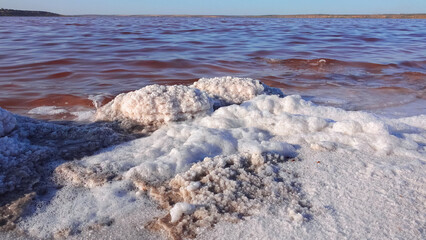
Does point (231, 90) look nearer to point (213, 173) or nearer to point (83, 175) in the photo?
point (213, 173)

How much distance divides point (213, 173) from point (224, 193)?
15cm

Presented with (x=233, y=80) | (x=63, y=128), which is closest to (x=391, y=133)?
(x=233, y=80)

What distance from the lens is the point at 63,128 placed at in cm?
206

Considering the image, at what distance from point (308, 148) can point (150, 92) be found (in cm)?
116

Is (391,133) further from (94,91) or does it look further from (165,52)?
(165,52)

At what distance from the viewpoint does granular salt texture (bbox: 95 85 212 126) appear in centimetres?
216

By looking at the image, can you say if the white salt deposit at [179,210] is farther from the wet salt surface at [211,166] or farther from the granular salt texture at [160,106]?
the granular salt texture at [160,106]

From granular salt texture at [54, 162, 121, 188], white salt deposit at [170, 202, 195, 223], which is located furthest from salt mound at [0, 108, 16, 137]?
white salt deposit at [170, 202, 195, 223]

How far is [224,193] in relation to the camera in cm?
129

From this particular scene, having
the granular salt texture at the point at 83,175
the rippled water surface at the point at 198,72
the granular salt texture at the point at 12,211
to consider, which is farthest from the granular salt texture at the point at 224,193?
the rippled water surface at the point at 198,72

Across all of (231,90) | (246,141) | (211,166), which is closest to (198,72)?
(231,90)

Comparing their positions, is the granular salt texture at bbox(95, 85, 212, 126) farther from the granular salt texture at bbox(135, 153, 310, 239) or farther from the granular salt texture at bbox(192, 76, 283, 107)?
the granular salt texture at bbox(135, 153, 310, 239)

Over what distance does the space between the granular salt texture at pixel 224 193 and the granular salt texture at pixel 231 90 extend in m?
1.02

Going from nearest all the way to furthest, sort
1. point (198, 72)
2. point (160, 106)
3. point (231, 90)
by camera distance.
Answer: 1. point (160, 106)
2. point (231, 90)
3. point (198, 72)
